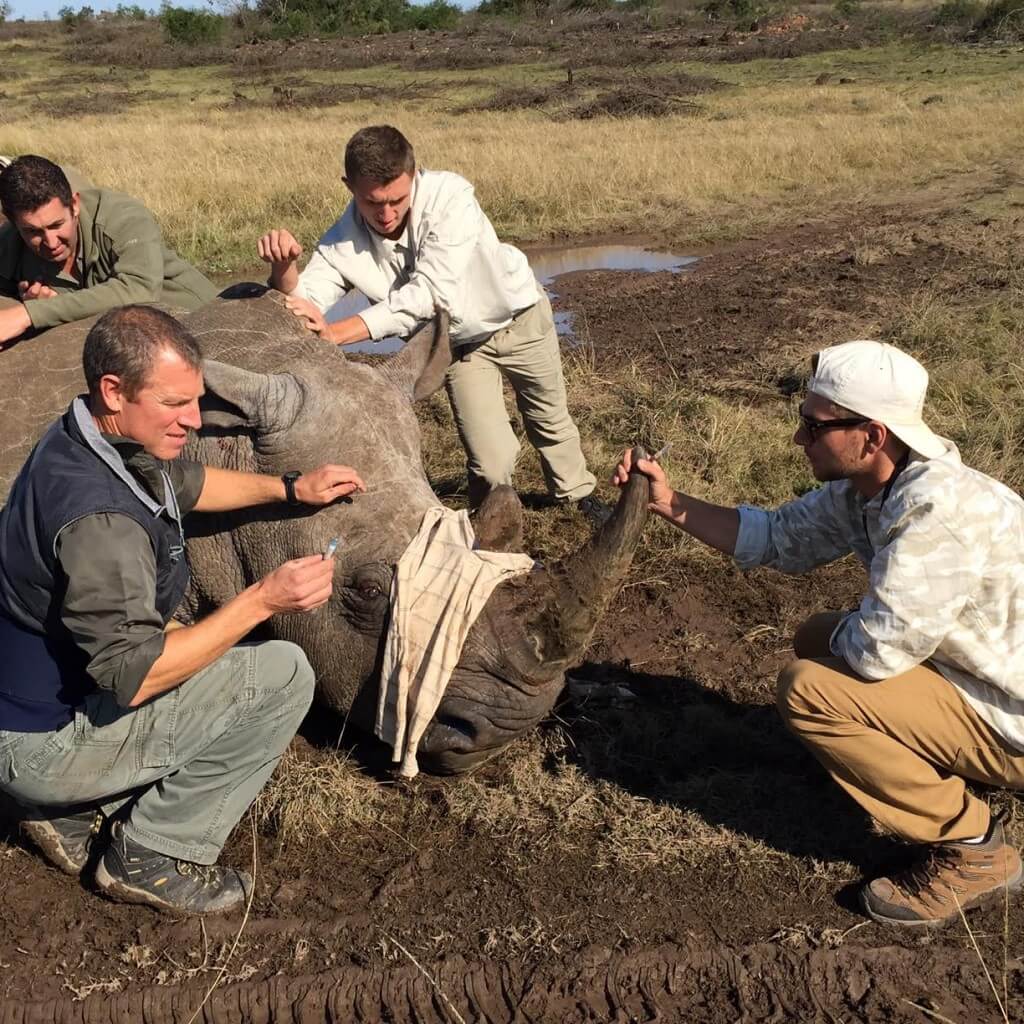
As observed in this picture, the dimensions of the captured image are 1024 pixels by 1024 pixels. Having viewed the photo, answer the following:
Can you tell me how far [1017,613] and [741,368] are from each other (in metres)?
6.43

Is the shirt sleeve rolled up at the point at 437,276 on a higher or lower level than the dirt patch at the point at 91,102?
lower

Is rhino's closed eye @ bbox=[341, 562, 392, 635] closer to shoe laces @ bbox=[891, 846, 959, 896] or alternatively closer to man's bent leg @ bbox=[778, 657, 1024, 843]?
man's bent leg @ bbox=[778, 657, 1024, 843]

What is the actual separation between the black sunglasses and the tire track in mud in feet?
5.85

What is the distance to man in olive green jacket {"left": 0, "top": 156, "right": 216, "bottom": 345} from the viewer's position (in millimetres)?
5629

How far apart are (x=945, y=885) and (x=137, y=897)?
294cm

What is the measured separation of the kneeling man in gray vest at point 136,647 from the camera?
11.6ft

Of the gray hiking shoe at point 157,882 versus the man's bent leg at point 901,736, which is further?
the gray hiking shoe at point 157,882

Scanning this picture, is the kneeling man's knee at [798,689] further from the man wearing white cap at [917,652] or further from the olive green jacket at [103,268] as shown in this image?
the olive green jacket at [103,268]

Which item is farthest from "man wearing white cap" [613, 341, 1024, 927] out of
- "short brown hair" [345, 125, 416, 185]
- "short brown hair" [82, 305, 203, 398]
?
"short brown hair" [345, 125, 416, 185]

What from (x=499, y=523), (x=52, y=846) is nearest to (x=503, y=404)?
(x=499, y=523)

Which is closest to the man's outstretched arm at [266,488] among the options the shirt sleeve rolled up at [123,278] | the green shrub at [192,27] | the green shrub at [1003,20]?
the shirt sleeve rolled up at [123,278]

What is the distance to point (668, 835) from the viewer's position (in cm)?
454

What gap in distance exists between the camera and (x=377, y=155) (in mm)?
5754

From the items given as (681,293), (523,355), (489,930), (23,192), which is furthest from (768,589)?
(681,293)
